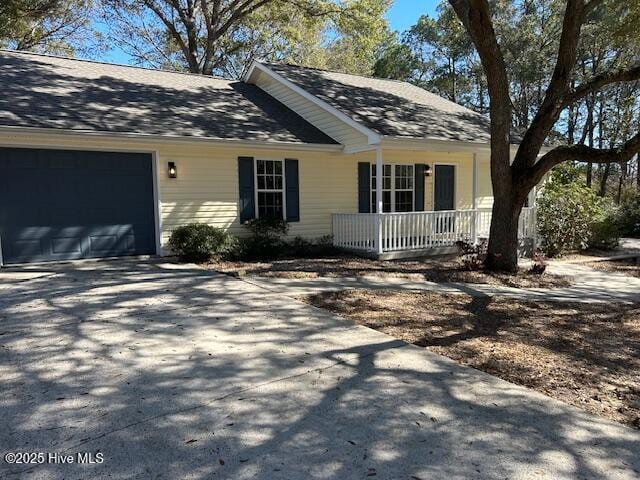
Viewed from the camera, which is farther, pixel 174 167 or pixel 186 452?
pixel 174 167

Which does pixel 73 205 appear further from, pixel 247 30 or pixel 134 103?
pixel 247 30

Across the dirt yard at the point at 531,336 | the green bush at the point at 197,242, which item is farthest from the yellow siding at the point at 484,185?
the green bush at the point at 197,242

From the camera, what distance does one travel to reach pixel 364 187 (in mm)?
12297

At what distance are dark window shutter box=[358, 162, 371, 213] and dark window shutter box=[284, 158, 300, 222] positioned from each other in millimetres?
1825

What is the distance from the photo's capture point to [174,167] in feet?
31.9

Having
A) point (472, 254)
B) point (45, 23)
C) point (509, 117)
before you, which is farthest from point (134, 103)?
point (45, 23)

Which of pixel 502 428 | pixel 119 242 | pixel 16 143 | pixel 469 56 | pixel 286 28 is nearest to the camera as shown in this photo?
pixel 502 428

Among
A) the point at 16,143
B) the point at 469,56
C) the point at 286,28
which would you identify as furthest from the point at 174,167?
the point at 469,56

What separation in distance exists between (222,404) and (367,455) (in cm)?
109

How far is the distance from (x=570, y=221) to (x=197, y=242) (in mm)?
9150

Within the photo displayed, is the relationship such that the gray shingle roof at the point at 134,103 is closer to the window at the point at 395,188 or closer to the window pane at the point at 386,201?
the window at the point at 395,188

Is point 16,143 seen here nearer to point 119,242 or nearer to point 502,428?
point 119,242

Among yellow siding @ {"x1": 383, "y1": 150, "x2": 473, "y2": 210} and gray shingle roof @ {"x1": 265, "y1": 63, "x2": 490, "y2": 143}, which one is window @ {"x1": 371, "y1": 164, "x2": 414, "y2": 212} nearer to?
yellow siding @ {"x1": 383, "y1": 150, "x2": 473, "y2": 210}

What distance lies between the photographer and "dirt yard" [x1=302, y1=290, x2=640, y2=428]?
3.80 meters
